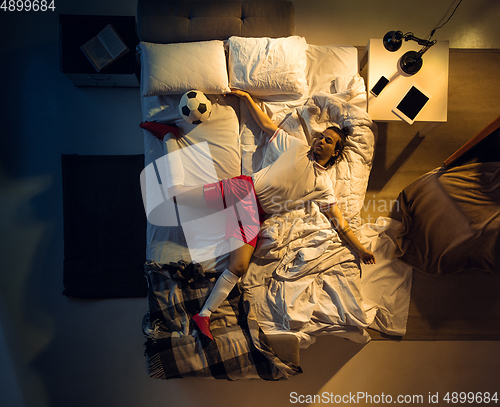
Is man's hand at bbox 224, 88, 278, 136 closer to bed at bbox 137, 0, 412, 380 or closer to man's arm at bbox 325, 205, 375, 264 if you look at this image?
bed at bbox 137, 0, 412, 380

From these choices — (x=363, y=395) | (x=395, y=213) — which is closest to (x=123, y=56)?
(x=395, y=213)

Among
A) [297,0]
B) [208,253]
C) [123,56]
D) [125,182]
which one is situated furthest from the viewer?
[297,0]

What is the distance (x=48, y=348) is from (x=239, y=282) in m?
1.60

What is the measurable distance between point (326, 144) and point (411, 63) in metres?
0.74

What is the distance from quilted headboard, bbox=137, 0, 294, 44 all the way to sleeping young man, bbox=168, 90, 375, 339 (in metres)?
0.75

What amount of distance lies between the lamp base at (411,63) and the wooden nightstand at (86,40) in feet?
6.19

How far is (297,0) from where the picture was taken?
2352 mm

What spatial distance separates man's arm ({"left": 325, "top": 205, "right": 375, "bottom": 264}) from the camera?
182cm

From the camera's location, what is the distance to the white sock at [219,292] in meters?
1.69

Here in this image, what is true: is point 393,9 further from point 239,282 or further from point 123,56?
point 239,282

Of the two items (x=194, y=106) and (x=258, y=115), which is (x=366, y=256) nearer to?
(x=258, y=115)

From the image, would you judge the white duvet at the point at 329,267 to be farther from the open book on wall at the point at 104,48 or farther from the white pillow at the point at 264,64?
the open book on wall at the point at 104,48

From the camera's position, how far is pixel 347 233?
1.84 meters

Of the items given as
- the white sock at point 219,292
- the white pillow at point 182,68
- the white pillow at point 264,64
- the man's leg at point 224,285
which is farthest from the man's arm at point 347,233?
the white pillow at point 182,68
